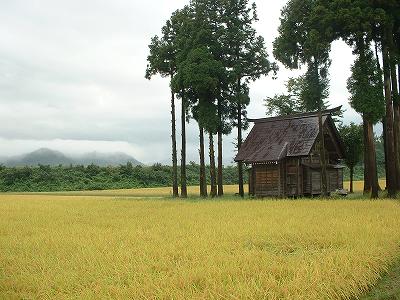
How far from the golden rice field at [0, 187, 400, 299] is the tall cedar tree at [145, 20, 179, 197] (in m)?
20.2

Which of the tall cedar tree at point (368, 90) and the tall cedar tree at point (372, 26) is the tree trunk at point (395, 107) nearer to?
the tall cedar tree at point (372, 26)

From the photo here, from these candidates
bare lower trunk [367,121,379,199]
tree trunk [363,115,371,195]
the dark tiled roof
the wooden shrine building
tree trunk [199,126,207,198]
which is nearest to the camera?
bare lower trunk [367,121,379,199]

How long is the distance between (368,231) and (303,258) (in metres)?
3.63

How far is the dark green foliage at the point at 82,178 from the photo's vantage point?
183 feet

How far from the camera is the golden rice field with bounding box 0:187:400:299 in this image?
6.38 metres

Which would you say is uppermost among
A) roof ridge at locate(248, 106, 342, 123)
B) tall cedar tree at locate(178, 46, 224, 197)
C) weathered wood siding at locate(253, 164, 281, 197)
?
tall cedar tree at locate(178, 46, 224, 197)

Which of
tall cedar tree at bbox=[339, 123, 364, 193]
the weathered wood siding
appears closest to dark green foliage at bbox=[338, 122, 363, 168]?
tall cedar tree at bbox=[339, 123, 364, 193]

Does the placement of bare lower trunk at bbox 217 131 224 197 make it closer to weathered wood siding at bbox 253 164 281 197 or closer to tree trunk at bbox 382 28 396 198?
weathered wood siding at bbox 253 164 281 197

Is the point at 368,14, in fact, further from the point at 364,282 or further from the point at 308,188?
the point at 364,282

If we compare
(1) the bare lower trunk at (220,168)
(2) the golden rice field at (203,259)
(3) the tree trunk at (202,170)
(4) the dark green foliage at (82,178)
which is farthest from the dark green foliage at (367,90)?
(4) the dark green foliage at (82,178)

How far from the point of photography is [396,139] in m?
23.5

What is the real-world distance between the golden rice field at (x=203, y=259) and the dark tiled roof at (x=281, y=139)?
14.9m

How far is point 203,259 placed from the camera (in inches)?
329

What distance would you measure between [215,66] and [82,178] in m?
35.6
